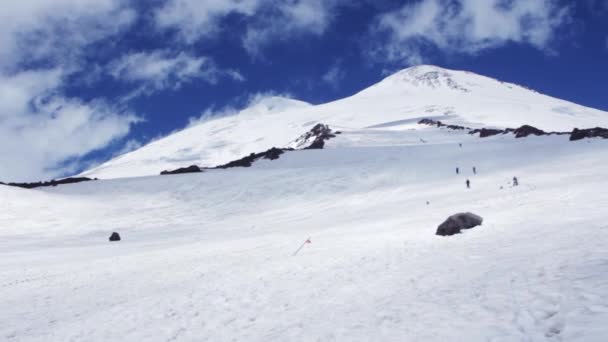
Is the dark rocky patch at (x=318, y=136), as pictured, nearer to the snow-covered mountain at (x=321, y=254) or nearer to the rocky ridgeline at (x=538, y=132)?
the rocky ridgeline at (x=538, y=132)

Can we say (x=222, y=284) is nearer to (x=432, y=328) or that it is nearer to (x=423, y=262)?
(x=423, y=262)

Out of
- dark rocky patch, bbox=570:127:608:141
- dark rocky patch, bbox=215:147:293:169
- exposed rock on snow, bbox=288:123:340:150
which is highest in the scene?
exposed rock on snow, bbox=288:123:340:150

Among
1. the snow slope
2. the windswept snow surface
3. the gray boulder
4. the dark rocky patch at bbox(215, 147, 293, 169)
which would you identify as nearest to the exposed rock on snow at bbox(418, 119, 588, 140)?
the windswept snow surface

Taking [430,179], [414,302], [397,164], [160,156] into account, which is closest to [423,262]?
[414,302]

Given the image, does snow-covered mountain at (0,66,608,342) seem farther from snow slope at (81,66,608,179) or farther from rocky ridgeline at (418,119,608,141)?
snow slope at (81,66,608,179)

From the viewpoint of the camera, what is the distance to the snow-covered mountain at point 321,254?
8.41m

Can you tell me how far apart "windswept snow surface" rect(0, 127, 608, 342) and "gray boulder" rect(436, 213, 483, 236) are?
48cm

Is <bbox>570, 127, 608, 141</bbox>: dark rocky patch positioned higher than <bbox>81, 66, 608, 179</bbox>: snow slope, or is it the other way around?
<bbox>81, 66, 608, 179</bbox>: snow slope

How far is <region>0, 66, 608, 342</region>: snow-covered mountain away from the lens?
8414 mm

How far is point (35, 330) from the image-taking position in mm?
11328

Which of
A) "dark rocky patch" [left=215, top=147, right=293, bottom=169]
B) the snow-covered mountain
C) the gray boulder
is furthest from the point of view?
"dark rocky patch" [left=215, top=147, right=293, bottom=169]

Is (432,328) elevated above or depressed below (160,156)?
below

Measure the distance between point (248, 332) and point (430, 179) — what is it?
1447 inches

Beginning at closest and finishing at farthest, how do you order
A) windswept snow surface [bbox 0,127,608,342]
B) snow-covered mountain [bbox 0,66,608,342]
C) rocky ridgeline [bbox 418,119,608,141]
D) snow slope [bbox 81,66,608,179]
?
1. windswept snow surface [bbox 0,127,608,342]
2. snow-covered mountain [bbox 0,66,608,342]
3. rocky ridgeline [bbox 418,119,608,141]
4. snow slope [bbox 81,66,608,179]
